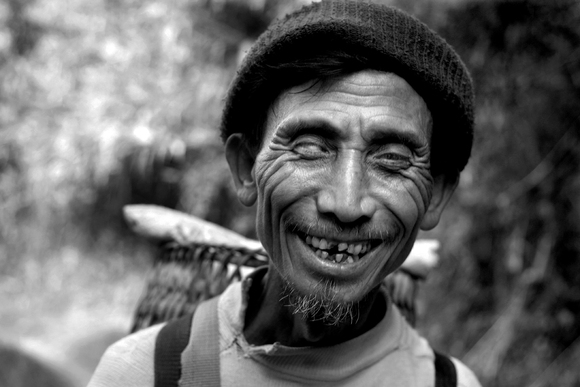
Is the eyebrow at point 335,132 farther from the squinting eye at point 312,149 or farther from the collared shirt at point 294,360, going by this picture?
the collared shirt at point 294,360

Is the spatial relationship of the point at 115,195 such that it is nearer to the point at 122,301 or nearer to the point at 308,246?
the point at 122,301

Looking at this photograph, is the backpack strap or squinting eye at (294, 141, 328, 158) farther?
the backpack strap

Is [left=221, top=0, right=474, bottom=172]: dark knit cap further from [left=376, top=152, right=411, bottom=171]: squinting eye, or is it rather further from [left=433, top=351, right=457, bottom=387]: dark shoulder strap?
[left=433, top=351, right=457, bottom=387]: dark shoulder strap

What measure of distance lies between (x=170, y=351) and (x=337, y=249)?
0.54 metres

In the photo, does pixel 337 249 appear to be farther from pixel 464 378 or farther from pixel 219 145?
pixel 219 145

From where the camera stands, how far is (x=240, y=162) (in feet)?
5.49

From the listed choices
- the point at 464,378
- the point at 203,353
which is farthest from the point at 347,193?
the point at 464,378

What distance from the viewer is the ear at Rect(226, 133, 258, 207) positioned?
1649 millimetres

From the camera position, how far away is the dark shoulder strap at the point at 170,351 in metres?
1.54

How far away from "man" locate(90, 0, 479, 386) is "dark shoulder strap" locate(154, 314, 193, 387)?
1.1 inches

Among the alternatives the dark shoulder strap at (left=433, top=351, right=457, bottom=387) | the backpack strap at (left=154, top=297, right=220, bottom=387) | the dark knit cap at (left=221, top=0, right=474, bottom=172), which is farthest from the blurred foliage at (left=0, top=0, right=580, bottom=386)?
the backpack strap at (left=154, top=297, right=220, bottom=387)

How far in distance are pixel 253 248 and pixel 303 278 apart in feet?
2.52

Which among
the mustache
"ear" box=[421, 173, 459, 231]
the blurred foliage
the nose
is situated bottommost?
the blurred foliage

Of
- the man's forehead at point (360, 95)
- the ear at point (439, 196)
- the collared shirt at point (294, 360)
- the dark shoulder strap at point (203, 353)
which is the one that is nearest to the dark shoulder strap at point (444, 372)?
the collared shirt at point (294, 360)
